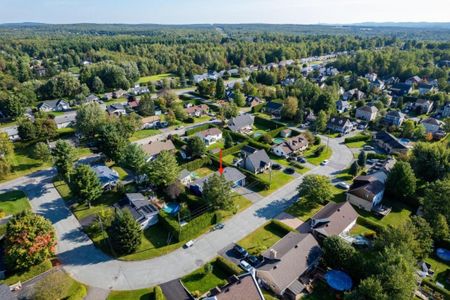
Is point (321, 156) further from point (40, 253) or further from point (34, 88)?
point (34, 88)

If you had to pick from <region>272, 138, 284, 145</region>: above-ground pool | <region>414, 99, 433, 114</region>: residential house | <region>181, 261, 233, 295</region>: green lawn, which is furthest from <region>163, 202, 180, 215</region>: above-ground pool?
<region>414, 99, 433, 114</region>: residential house

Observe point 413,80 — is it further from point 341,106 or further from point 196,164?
point 196,164

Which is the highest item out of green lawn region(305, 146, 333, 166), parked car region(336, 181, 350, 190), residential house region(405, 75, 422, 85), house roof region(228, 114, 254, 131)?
residential house region(405, 75, 422, 85)

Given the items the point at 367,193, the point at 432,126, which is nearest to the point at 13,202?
the point at 367,193

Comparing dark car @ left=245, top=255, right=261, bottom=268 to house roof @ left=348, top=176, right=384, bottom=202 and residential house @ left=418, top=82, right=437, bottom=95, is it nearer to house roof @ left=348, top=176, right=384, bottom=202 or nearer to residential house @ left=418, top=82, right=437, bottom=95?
house roof @ left=348, top=176, right=384, bottom=202

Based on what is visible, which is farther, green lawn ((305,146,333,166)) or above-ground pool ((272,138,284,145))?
above-ground pool ((272,138,284,145))

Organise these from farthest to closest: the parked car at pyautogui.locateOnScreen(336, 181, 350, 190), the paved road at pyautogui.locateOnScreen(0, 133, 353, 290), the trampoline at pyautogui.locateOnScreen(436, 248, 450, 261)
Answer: the parked car at pyautogui.locateOnScreen(336, 181, 350, 190) → the trampoline at pyautogui.locateOnScreen(436, 248, 450, 261) → the paved road at pyautogui.locateOnScreen(0, 133, 353, 290)

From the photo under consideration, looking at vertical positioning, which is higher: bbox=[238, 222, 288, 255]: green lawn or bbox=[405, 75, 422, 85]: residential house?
bbox=[405, 75, 422, 85]: residential house
